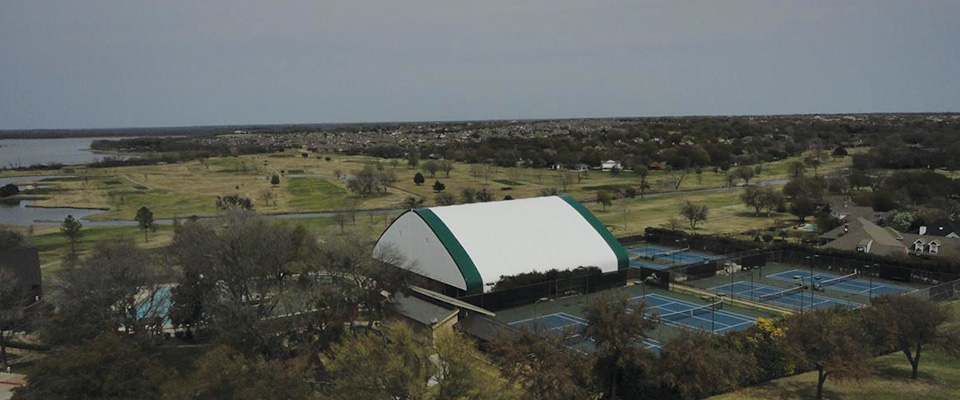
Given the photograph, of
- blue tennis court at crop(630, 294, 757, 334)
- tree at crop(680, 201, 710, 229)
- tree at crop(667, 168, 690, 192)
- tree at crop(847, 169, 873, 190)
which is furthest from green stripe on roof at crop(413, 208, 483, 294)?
tree at crop(847, 169, 873, 190)

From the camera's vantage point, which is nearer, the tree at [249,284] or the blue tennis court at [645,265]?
the tree at [249,284]

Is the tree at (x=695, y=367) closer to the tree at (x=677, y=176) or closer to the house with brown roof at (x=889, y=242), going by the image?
the house with brown roof at (x=889, y=242)

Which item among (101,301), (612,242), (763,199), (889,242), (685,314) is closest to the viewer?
(101,301)

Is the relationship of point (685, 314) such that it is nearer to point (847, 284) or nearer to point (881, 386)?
point (881, 386)

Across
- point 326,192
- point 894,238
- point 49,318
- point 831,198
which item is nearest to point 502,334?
point 49,318

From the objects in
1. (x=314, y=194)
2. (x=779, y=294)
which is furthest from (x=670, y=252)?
(x=314, y=194)

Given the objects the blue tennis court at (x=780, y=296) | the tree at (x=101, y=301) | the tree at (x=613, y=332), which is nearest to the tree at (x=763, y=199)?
the blue tennis court at (x=780, y=296)
